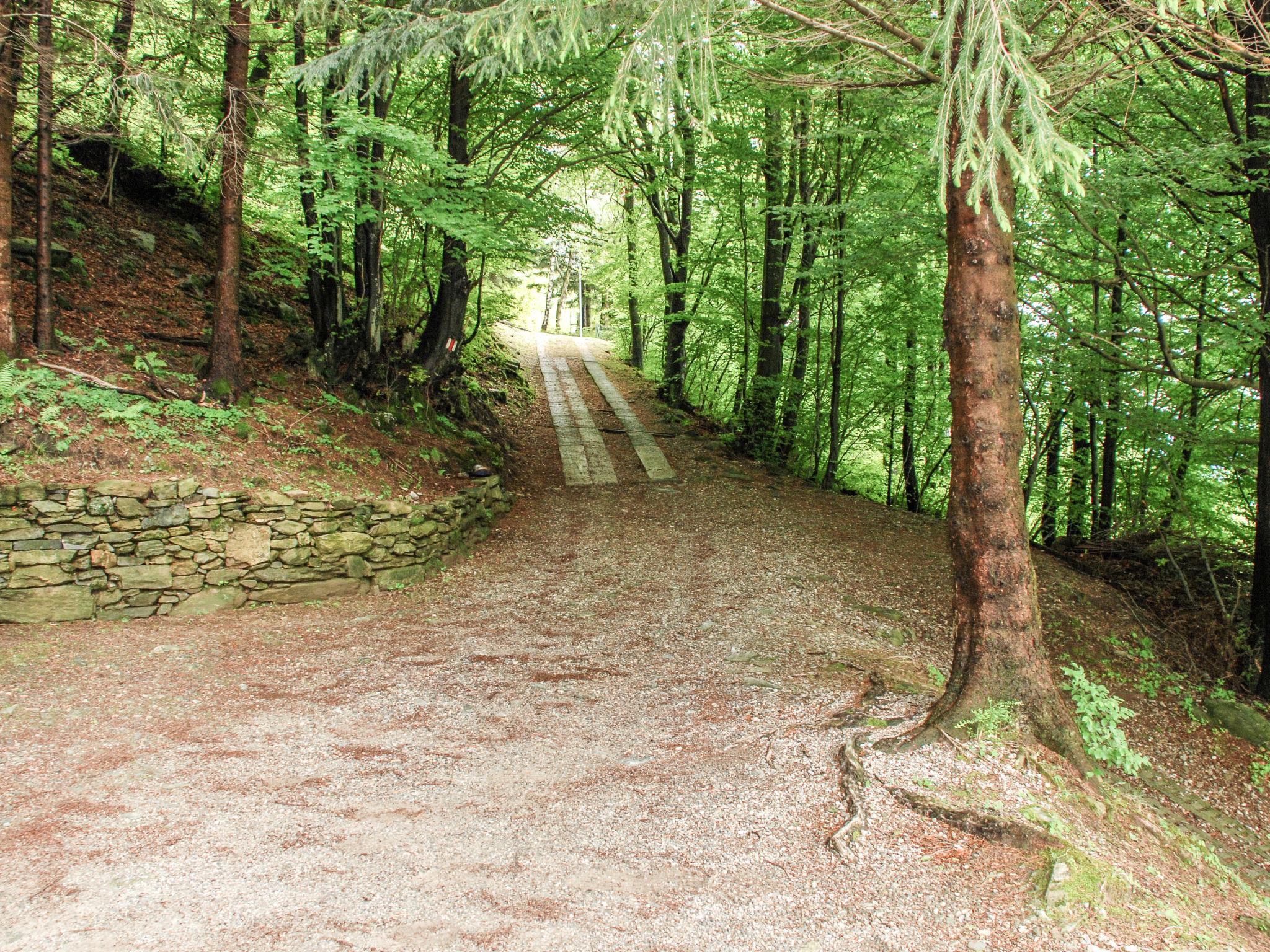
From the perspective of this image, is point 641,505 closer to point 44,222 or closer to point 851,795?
point 851,795

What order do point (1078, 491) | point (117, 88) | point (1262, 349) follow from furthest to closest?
point (1078, 491)
point (117, 88)
point (1262, 349)

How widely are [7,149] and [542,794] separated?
23.9 feet

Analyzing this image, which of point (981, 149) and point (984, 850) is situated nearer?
point (984, 850)

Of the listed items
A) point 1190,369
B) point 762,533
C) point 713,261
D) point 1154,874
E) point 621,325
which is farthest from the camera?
A: point 621,325

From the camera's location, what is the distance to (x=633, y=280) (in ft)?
63.8

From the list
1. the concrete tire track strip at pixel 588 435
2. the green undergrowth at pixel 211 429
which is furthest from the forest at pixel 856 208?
the concrete tire track strip at pixel 588 435

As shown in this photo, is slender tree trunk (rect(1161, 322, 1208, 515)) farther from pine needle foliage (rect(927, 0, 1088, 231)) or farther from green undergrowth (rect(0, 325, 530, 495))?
green undergrowth (rect(0, 325, 530, 495))

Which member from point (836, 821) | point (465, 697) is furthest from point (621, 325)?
point (836, 821)

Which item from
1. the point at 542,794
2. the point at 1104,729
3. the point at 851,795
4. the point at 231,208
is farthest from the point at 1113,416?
the point at 231,208

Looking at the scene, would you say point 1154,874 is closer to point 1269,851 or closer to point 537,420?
point 1269,851

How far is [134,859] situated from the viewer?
2938 mm

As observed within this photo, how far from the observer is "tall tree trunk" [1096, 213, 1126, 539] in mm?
6746

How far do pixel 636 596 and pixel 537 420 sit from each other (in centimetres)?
789

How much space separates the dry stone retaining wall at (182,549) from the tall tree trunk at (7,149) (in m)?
1.74
